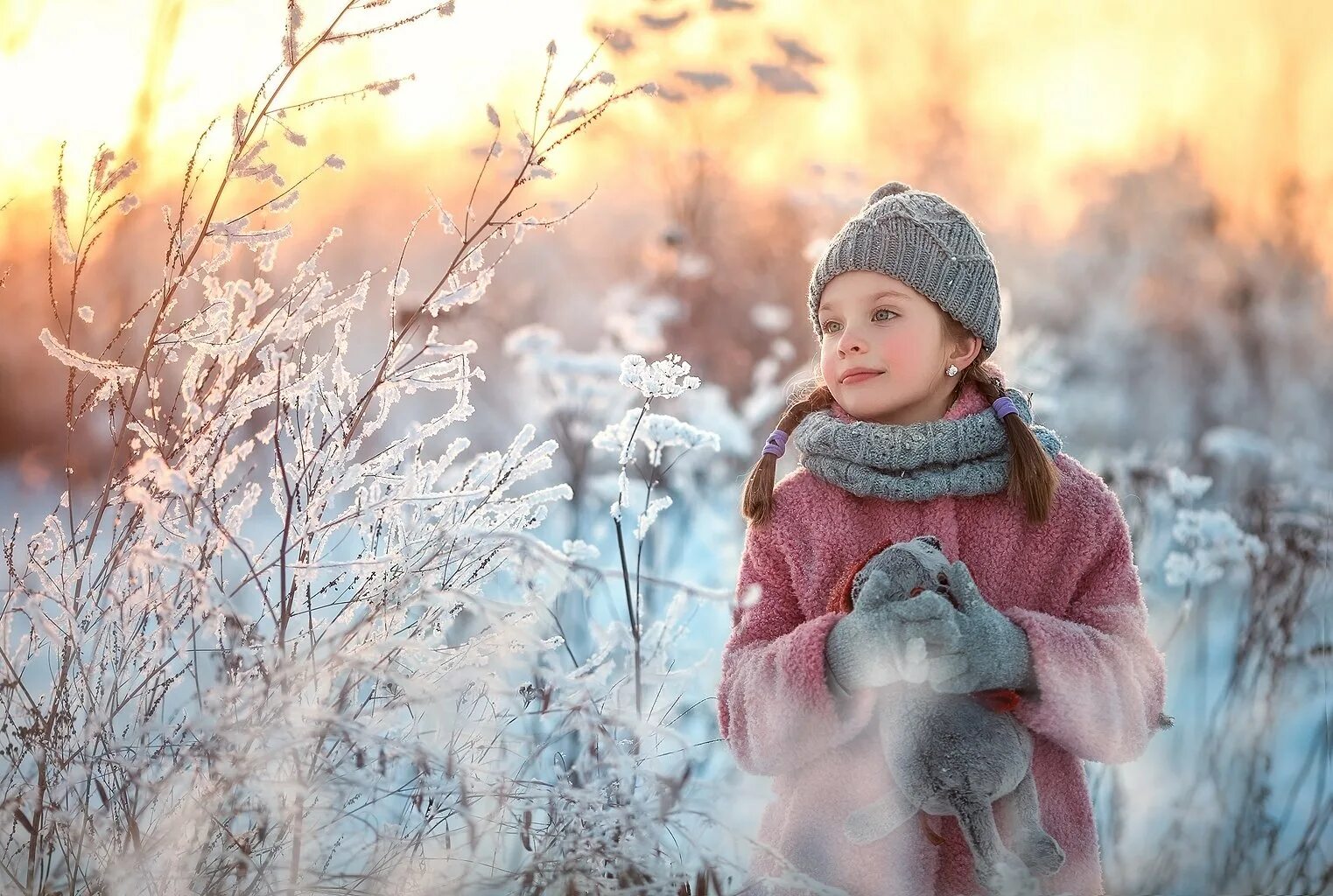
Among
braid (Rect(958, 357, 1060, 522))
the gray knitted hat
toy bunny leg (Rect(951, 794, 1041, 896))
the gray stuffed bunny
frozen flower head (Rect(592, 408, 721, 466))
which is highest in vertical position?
the gray knitted hat

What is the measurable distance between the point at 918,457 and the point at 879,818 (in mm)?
487

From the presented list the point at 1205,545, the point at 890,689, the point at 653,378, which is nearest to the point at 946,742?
the point at 890,689

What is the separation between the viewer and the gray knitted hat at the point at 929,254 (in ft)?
5.51

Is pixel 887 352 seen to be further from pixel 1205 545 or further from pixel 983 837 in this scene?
pixel 1205 545

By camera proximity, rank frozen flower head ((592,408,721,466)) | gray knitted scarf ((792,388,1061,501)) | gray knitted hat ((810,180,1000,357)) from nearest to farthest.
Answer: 1. gray knitted scarf ((792,388,1061,501))
2. gray knitted hat ((810,180,1000,357))
3. frozen flower head ((592,408,721,466))

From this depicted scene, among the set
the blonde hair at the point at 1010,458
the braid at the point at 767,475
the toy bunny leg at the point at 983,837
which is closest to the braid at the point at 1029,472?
the blonde hair at the point at 1010,458

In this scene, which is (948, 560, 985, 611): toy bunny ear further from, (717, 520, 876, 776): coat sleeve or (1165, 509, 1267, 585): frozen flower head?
(1165, 509, 1267, 585): frozen flower head

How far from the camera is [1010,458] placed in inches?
63.4

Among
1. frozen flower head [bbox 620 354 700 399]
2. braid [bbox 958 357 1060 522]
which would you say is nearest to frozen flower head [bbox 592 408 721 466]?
frozen flower head [bbox 620 354 700 399]

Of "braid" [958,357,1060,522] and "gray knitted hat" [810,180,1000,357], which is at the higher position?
"gray knitted hat" [810,180,1000,357]

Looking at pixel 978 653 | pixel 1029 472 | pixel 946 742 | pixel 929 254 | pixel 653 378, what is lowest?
pixel 946 742

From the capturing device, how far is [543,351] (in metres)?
3.23

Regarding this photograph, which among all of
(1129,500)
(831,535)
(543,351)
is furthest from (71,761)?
(1129,500)

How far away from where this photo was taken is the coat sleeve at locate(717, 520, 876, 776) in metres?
1.48
